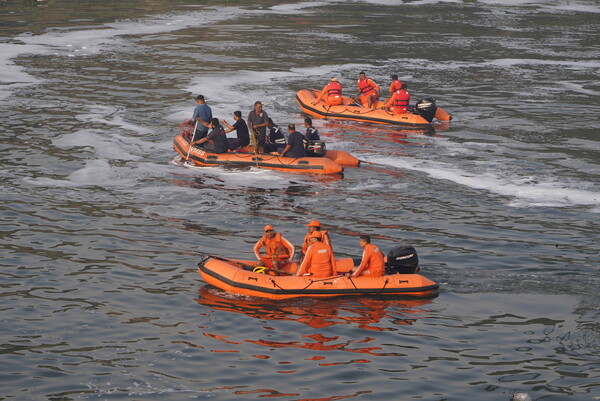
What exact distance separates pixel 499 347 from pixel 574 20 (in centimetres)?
5005

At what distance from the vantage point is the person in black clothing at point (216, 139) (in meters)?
26.2

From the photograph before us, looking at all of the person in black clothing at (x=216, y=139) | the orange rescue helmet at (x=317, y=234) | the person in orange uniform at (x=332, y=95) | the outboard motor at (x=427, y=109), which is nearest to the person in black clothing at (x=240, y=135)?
the person in black clothing at (x=216, y=139)

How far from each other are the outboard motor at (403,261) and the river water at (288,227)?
718mm

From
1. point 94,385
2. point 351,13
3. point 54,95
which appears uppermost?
point 351,13

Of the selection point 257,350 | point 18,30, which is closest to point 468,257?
point 257,350

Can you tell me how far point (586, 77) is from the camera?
40.6 metres

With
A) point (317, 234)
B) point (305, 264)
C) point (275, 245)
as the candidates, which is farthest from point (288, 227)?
point (305, 264)

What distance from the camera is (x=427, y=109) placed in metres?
31.3

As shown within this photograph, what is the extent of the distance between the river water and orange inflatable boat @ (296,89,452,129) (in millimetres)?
568

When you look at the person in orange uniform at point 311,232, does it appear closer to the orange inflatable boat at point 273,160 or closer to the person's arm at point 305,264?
the person's arm at point 305,264

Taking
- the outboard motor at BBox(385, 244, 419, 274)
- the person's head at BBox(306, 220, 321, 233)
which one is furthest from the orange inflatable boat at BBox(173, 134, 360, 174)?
the outboard motor at BBox(385, 244, 419, 274)

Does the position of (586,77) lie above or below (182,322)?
above

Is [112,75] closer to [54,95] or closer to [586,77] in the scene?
[54,95]

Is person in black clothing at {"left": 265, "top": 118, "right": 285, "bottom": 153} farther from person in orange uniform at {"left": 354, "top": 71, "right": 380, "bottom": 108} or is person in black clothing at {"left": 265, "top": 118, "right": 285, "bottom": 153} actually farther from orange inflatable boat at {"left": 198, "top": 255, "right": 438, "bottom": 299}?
orange inflatable boat at {"left": 198, "top": 255, "right": 438, "bottom": 299}
